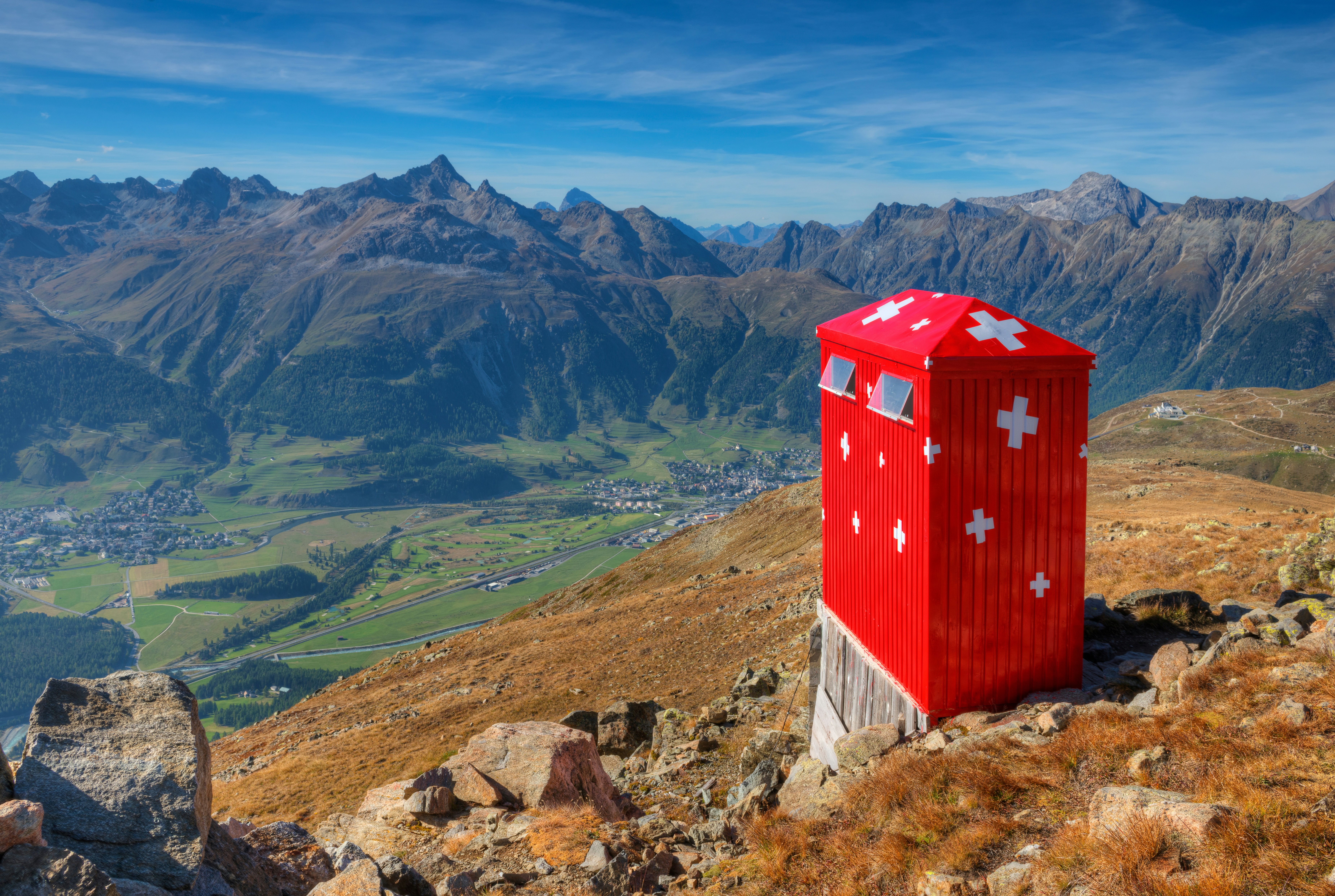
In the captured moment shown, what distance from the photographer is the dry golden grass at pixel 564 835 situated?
10.6 metres

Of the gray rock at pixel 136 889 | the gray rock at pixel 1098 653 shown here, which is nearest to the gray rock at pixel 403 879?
the gray rock at pixel 136 889

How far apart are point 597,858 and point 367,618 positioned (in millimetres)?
162223

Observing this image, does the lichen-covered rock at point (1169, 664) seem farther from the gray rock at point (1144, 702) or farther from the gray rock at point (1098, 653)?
the gray rock at point (1098, 653)

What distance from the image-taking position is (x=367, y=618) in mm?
157000

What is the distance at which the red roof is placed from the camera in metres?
10.5

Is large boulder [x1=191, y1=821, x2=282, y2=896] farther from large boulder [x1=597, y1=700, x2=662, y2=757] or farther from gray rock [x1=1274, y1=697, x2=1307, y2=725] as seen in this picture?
gray rock [x1=1274, y1=697, x2=1307, y2=725]

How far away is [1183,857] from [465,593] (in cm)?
16783

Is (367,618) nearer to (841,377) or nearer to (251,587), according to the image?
(251,587)

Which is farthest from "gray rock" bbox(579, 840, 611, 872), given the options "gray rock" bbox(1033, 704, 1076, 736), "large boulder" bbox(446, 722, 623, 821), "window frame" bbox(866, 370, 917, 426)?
"window frame" bbox(866, 370, 917, 426)

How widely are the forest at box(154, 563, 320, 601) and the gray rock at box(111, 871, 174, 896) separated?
194 metres

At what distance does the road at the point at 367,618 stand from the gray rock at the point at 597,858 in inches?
6065

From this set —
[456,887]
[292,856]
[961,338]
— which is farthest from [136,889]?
[961,338]

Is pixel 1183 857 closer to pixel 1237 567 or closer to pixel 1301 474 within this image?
pixel 1237 567

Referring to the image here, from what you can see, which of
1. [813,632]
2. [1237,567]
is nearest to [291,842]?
[813,632]
